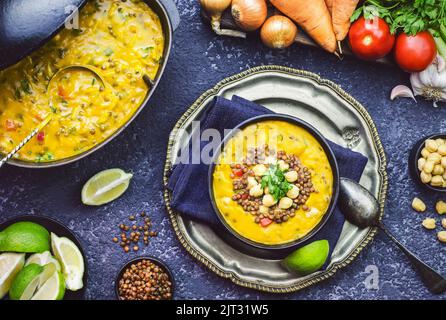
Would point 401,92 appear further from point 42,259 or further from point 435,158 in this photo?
point 42,259

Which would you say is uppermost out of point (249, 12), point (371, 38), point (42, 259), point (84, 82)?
point (249, 12)

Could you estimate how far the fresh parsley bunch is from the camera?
3111mm

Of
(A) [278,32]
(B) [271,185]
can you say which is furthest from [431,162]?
(A) [278,32]

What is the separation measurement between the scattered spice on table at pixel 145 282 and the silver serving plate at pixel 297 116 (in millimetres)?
238

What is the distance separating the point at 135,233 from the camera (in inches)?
141

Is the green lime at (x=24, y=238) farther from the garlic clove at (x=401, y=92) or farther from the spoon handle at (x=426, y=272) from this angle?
the garlic clove at (x=401, y=92)

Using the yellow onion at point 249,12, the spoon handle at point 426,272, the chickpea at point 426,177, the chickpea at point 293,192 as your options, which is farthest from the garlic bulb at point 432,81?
the chickpea at point 293,192

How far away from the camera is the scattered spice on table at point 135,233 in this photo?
11.8 feet

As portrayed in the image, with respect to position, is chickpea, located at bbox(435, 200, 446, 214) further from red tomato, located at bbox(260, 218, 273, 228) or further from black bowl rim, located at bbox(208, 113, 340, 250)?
red tomato, located at bbox(260, 218, 273, 228)

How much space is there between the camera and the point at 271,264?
11.4 feet

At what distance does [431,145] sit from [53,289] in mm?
2305

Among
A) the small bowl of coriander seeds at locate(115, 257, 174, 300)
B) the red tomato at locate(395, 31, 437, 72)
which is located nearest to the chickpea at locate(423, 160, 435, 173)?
the red tomato at locate(395, 31, 437, 72)

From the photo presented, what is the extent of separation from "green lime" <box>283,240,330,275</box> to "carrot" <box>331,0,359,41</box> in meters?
1.25
